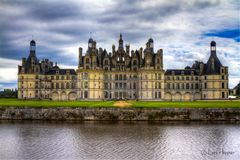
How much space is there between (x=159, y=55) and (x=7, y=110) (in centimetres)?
4149

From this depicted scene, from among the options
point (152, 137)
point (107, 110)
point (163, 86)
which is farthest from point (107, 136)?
point (163, 86)

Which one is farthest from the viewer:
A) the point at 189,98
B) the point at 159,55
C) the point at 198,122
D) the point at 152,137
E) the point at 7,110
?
the point at 189,98

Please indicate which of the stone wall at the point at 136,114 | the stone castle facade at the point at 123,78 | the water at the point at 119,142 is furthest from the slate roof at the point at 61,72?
the water at the point at 119,142

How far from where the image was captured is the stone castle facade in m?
81.1

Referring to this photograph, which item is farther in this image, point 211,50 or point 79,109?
point 211,50

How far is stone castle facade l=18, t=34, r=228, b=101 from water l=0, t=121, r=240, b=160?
41262 millimetres

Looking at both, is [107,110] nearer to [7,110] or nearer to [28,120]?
[28,120]

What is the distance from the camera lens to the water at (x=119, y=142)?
24859 mm

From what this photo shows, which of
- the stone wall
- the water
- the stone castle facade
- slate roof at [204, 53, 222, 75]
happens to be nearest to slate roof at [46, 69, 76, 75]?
the stone castle facade

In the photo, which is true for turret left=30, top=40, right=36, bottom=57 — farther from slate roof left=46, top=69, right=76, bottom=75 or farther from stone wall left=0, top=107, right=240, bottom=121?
stone wall left=0, top=107, right=240, bottom=121

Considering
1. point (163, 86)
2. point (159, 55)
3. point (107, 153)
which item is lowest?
point (107, 153)

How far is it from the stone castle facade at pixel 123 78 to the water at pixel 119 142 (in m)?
41.3

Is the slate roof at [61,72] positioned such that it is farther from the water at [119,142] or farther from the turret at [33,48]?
the water at [119,142]

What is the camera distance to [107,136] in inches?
1284
